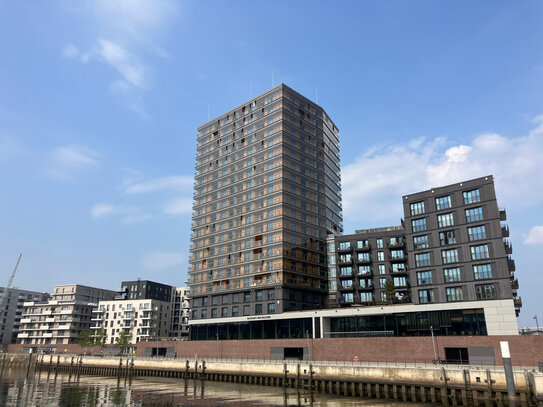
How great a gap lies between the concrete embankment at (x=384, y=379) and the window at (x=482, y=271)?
83.4ft

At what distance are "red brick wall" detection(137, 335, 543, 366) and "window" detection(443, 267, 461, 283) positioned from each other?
1265cm

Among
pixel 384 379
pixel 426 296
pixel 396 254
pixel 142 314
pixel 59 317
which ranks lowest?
pixel 384 379

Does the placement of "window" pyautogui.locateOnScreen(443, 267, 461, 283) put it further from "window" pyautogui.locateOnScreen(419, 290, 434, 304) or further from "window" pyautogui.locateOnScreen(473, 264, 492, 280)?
"window" pyautogui.locateOnScreen(419, 290, 434, 304)

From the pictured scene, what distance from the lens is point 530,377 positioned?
49.7 m

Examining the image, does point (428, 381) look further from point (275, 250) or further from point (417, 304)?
point (275, 250)

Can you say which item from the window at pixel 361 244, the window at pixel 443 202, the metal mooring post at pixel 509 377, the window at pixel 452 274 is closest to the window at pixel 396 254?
the window at pixel 361 244

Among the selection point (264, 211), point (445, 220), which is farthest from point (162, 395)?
point (445, 220)

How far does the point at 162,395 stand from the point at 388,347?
40.6 meters

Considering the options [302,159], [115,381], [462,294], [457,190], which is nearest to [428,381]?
[462,294]

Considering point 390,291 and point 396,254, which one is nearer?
point 390,291

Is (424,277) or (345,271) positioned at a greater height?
(345,271)

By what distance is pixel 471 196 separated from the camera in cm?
8462

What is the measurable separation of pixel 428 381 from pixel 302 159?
7079 cm

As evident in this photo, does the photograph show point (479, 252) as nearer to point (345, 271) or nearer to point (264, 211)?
point (345, 271)
